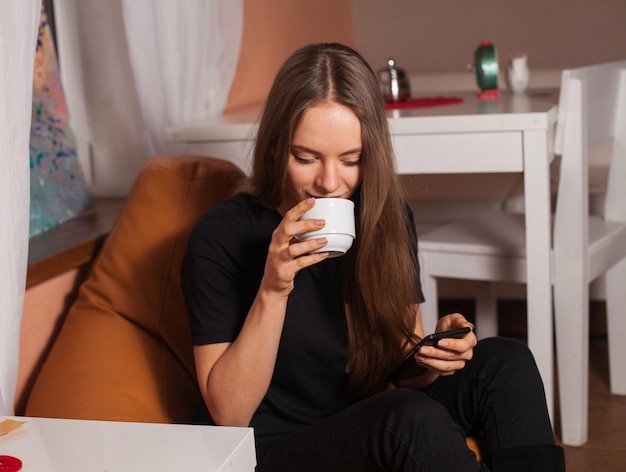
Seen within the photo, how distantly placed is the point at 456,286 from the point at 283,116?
74.5 inches

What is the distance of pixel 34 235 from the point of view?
74.6 inches

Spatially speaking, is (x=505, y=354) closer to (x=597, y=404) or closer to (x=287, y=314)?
(x=287, y=314)

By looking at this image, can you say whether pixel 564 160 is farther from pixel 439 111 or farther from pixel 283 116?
pixel 283 116

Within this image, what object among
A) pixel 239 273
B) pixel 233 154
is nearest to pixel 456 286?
pixel 233 154

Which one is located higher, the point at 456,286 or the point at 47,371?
the point at 47,371

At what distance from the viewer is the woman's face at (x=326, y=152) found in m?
1.30

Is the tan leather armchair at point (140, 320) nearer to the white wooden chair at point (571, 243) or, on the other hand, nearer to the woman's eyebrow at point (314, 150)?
the woman's eyebrow at point (314, 150)

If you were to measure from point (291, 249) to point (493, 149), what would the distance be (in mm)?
949

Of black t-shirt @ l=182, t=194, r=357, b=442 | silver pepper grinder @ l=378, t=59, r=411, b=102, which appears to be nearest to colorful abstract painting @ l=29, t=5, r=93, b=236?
black t-shirt @ l=182, t=194, r=357, b=442

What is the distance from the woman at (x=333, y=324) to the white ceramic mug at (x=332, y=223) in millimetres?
14

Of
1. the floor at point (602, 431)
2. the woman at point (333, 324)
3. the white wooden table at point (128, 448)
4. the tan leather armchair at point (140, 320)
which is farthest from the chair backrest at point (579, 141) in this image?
the white wooden table at point (128, 448)

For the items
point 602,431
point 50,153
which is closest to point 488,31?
point 602,431

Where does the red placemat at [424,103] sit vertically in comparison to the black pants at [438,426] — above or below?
above

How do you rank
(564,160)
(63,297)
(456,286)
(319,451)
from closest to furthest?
(319,451) < (63,297) < (564,160) < (456,286)
